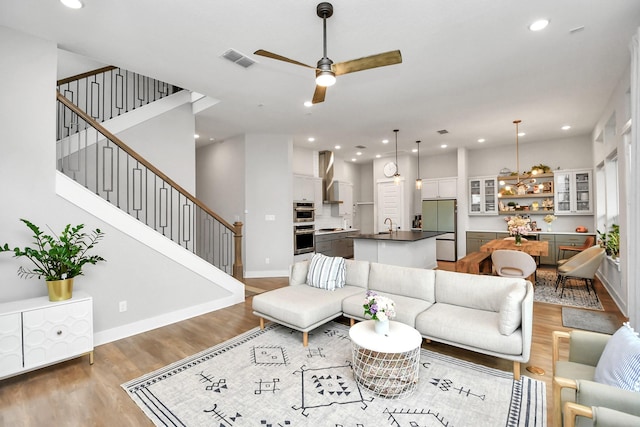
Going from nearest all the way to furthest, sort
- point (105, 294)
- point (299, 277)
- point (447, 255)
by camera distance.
A: point (105, 294)
point (299, 277)
point (447, 255)

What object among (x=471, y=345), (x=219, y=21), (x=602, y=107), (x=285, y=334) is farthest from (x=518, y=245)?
(x=219, y=21)

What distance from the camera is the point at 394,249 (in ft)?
19.8

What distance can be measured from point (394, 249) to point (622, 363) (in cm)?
447

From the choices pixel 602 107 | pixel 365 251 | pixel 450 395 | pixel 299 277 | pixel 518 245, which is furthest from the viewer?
pixel 365 251

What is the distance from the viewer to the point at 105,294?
345cm

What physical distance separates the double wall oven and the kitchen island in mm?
1494

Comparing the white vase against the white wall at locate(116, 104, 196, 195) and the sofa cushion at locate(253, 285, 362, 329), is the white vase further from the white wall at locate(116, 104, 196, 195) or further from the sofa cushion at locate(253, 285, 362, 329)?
the white wall at locate(116, 104, 196, 195)

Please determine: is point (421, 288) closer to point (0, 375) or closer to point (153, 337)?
point (153, 337)

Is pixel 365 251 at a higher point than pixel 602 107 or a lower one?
lower

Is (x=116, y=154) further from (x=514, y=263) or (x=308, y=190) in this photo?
(x=514, y=263)

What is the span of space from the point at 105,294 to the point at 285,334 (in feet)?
6.81

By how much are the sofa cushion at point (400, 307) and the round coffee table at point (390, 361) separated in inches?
15.4

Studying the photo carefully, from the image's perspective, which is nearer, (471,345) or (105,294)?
(471,345)

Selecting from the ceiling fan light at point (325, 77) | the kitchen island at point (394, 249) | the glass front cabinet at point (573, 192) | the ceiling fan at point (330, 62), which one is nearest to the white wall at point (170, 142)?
the ceiling fan at point (330, 62)
